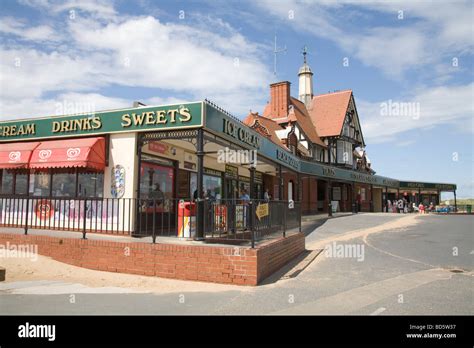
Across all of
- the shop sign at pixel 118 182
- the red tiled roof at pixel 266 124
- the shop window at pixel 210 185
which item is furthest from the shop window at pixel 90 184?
the red tiled roof at pixel 266 124

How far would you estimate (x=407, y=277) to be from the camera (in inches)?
313

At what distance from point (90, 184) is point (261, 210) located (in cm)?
591

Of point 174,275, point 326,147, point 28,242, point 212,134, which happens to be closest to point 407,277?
point 174,275

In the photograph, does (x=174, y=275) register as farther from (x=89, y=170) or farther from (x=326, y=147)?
(x=326, y=147)

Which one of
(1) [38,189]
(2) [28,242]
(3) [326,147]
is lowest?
(2) [28,242]

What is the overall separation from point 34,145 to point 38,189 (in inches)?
66.6

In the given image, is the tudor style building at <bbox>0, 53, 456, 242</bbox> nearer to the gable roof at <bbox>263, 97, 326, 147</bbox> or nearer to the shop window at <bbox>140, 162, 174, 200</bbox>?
the shop window at <bbox>140, 162, 174, 200</bbox>

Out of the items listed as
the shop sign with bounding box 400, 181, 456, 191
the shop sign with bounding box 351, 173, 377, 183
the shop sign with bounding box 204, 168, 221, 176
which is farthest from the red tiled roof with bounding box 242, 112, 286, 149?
the shop sign with bounding box 400, 181, 456, 191

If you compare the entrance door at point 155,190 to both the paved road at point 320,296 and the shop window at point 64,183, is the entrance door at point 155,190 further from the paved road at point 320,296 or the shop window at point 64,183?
the paved road at point 320,296

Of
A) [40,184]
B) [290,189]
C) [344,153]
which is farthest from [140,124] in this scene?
[344,153]

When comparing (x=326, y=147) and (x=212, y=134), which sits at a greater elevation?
(x=326, y=147)

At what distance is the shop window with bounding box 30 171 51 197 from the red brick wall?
3.14 metres

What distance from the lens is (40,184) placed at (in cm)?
1205

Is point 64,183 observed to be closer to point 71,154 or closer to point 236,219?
point 71,154
